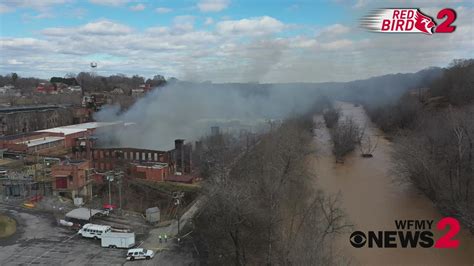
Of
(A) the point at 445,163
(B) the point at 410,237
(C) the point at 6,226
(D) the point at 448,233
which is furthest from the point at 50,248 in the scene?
(A) the point at 445,163

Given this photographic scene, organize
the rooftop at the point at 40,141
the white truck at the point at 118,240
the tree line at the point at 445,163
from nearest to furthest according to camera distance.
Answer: the white truck at the point at 118,240 → the tree line at the point at 445,163 → the rooftop at the point at 40,141

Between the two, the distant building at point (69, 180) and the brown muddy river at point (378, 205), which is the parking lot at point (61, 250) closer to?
the distant building at point (69, 180)

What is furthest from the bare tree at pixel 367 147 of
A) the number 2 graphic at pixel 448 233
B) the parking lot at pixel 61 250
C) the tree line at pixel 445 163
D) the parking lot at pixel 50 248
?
the parking lot at pixel 50 248

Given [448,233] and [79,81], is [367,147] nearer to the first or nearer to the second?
[448,233]

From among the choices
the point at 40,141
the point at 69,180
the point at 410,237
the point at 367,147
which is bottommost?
the point at 410,237

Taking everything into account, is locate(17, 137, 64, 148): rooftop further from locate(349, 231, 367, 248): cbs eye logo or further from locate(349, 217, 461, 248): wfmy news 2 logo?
locate(349, 217, 461, 248): wfmy news 2 logo
